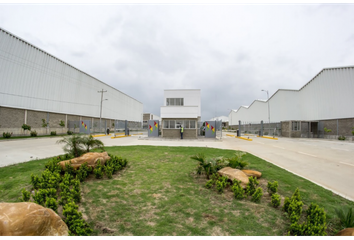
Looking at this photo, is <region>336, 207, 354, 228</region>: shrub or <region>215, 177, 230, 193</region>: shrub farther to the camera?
<region>215, 177, 230, 193</region>: shrub

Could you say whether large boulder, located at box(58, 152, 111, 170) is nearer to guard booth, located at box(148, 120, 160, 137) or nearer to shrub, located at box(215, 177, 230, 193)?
shrub, located at box(215, 177, 230, 193)

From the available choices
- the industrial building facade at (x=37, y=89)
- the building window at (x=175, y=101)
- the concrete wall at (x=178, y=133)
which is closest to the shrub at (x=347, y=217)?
the concrete wall at (x=178, y=133)

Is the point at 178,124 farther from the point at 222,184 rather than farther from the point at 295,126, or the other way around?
the point at 222,184

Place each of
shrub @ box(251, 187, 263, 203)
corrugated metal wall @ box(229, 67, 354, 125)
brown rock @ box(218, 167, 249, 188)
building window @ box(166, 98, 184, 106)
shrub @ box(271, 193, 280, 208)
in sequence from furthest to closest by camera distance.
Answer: building window @ box(166, 98, 184, 106) < corrugated metal wall @ box(229, 67, 354, 125) < brown rock @ box(218, 167, 249, 188) < shrub @ box(251, 187, 263, 203) < shrub @ box(271, 193, 280, 208)

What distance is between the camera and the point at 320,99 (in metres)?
33.6

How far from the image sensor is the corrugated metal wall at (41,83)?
2520 centimetres

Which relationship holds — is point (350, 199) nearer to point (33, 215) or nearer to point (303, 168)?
point (303, 168)

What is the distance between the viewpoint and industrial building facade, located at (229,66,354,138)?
28.6 metres

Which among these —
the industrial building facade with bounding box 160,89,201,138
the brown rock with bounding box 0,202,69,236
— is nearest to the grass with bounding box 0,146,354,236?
the brown rock with bounding box 0,202,69,236

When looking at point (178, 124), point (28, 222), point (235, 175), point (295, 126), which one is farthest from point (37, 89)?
point (295, 126)

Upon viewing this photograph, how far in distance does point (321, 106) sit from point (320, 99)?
126 cm

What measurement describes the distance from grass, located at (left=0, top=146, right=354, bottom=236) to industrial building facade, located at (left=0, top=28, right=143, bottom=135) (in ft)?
81.9

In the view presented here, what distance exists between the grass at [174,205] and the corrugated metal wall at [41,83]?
25664 millimetres

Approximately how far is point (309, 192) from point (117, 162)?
6.35 meters
